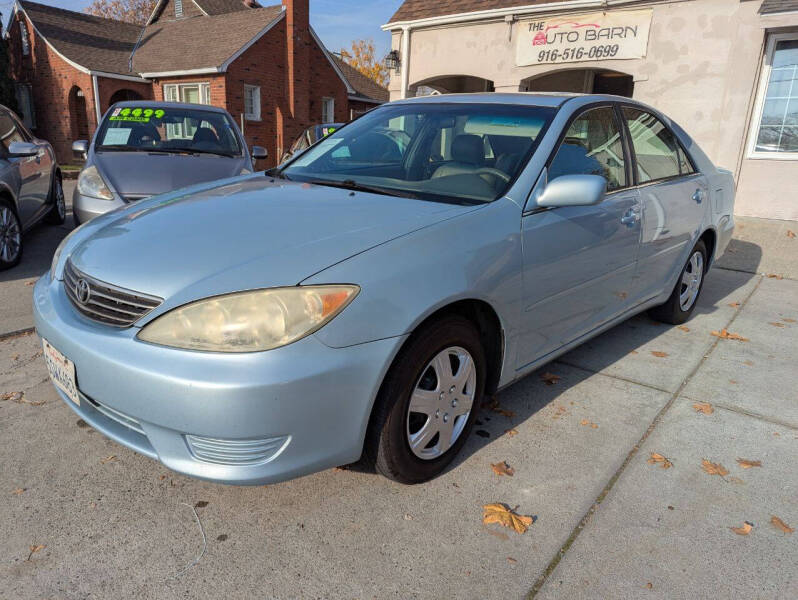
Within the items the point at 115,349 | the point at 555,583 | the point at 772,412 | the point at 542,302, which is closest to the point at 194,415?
the point at 115,349

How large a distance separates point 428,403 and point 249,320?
852mm

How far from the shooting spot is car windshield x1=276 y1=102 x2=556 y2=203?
291 cm

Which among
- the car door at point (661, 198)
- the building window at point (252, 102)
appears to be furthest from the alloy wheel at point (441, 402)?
the building window at point (252, 102)

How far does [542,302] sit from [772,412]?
169cm

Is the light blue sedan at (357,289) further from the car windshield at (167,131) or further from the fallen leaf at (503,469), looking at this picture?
the car windshield at (167,131)

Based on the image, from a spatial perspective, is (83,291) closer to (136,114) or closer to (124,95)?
(136,114)

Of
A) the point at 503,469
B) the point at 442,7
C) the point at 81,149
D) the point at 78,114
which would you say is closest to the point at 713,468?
the point at 503,469

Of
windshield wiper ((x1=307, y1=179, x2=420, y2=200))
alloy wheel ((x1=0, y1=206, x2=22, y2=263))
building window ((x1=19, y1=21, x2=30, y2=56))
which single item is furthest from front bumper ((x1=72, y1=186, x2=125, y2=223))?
building window ((x1=19, y1=21, x2=30, y2=56))

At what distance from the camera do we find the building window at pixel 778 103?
27.7 ft

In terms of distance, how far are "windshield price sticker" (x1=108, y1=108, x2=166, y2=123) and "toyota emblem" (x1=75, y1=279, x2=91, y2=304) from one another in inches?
203

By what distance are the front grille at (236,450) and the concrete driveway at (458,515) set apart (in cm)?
40

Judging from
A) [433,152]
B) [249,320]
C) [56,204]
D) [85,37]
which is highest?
[85,37]

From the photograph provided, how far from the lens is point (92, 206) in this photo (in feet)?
17.7

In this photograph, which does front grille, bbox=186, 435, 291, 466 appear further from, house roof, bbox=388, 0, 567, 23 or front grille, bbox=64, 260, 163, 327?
house roof, bbox=388, 0, 567, 23
